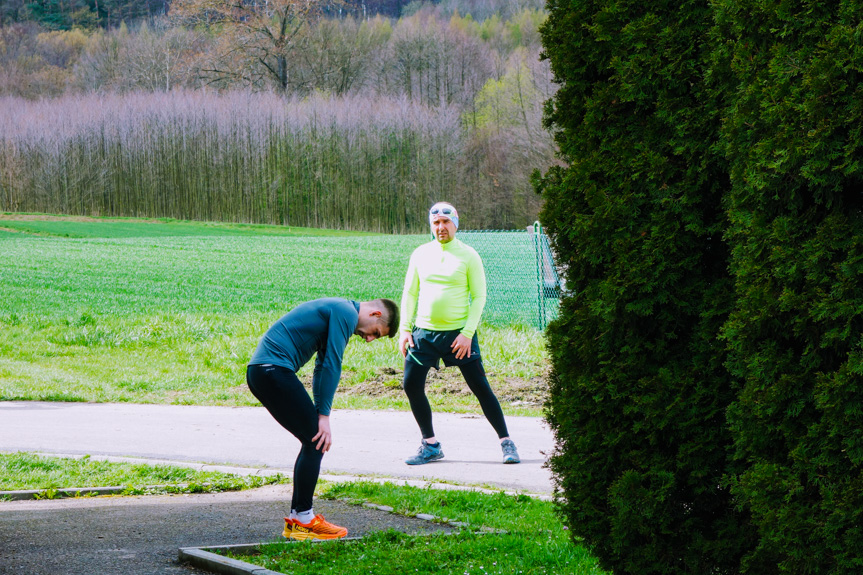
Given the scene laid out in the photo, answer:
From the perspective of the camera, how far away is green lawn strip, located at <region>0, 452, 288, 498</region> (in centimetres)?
684

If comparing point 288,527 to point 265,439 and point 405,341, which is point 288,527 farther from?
point 265,439

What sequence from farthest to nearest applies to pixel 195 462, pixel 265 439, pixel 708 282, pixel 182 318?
pixel 182 318 < pixel 265 439 < pixel 195 462 < pixel 708 282

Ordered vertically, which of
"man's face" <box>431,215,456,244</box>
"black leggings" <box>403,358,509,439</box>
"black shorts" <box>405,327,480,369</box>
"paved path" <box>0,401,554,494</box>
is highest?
"man's face" <box>431,215,456,244</box>

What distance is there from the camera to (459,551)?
16.6 feet

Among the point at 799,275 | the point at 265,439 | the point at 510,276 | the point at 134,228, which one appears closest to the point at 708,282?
the point at 799,275

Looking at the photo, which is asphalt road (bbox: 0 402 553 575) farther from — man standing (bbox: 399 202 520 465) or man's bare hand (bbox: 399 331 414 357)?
man's bare hand (bbox: 399 331 414 357)

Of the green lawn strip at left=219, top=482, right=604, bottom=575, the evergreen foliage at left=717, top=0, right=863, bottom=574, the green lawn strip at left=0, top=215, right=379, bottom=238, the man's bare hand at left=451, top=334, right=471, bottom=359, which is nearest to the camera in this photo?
the evergreen foliage at left=717, top=0, right=863, bottom=574

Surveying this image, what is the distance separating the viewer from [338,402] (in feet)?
34.4

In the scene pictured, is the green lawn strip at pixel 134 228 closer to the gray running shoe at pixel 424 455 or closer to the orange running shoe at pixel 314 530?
the gray running shoe at pixel 424 455

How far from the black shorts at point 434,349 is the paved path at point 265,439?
0.89 metres

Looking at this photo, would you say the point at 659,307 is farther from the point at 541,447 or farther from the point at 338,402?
the point at 338,402

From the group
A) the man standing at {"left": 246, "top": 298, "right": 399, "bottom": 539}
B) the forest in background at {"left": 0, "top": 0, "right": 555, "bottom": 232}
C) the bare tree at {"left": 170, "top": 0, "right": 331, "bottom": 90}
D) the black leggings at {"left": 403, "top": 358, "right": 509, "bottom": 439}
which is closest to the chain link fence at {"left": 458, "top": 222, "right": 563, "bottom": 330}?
the black leggings at {"left": 403, "top": 358, "right": 509, "bottom": 439}

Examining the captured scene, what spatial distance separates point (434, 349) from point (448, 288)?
506 mm

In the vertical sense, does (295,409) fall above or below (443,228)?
below
